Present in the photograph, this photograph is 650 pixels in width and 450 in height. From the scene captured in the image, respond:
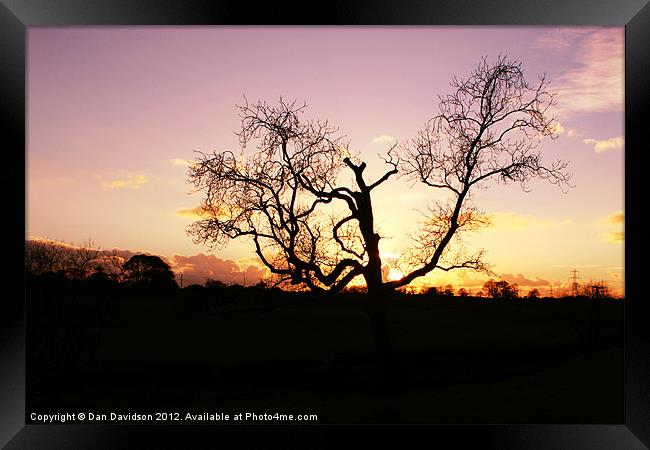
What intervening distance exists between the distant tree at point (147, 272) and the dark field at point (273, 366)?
1.03 feet

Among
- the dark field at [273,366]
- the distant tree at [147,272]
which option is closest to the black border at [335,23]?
the dark field at [273,366]

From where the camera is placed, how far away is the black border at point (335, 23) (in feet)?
15.5

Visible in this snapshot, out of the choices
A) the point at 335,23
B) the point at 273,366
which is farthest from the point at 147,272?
the point at 335,23

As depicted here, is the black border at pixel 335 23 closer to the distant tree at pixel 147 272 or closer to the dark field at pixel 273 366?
the dark field at pixel 273 366

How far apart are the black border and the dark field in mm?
731

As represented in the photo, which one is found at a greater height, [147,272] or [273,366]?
[147,272]

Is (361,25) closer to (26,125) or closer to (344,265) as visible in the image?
(26,125)

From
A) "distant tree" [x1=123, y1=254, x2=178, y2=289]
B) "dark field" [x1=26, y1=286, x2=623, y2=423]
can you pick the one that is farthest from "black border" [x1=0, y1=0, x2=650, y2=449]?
"distant tree" [x1=123, y1=254, x2=178, y2=289]

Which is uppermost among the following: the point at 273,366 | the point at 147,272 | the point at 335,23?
the point at 335,23

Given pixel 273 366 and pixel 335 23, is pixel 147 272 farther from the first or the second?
pixel 335 23

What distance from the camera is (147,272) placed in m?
9.11

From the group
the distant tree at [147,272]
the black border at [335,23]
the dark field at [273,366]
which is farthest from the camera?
the distant tree at [147,272]

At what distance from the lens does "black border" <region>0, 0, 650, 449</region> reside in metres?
4.72

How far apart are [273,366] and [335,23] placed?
6.51 meters
